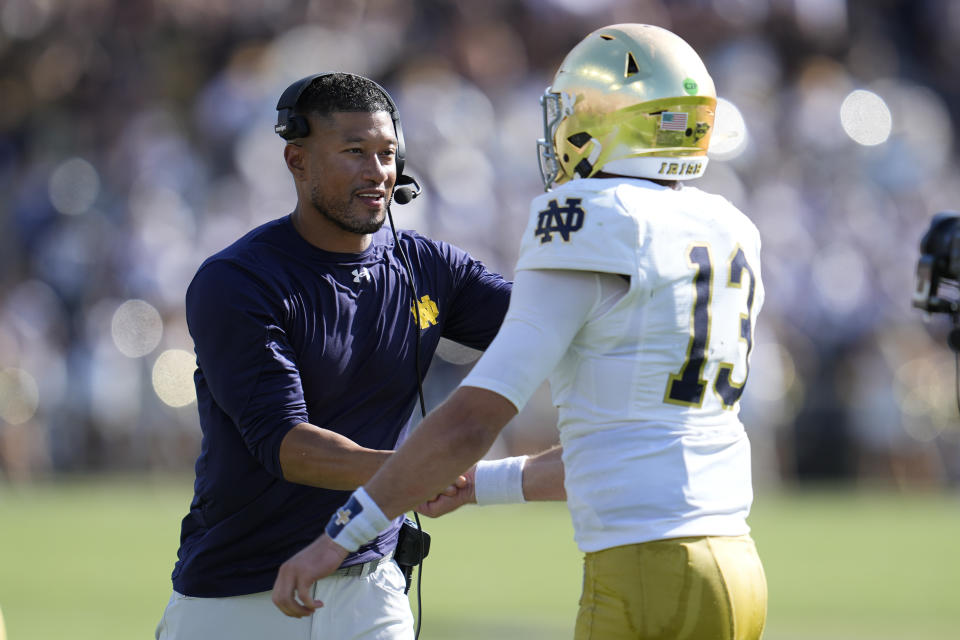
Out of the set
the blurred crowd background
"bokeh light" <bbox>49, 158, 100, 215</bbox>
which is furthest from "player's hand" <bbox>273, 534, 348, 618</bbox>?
"bokeh light" <bbox>49, 158, 100, 215</bbox>

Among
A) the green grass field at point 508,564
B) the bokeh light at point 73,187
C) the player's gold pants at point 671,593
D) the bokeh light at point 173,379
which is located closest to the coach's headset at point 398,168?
the player's gold pants at point 671,593

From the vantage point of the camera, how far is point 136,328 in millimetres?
14344

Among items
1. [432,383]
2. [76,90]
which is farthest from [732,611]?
[76,90]

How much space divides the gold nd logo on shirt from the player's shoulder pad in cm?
108

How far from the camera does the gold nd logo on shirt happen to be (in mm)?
4092

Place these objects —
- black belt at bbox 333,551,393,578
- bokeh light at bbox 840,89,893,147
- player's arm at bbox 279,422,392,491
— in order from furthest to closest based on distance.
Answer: bokeh light at bbox 840,89,893,147 < black belt at bbox 333,551,393,578 < player's arm at bbox 279,422,392,491

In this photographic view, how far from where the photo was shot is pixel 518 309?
3.00m

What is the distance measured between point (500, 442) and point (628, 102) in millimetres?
11217

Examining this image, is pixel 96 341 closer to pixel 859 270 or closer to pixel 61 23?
pixel 61 23

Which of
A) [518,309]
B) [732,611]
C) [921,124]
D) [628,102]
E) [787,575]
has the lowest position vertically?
[787,575]

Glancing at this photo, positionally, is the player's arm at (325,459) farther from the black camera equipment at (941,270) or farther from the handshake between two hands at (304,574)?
the black camera equipment at (941,270)

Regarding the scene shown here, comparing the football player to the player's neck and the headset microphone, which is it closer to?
the player's neck

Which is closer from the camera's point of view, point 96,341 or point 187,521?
point 187,521

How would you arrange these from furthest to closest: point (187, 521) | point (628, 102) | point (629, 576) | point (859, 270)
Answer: point (859, 270), point (187, 521), point (628, 102), point (629, 576)
